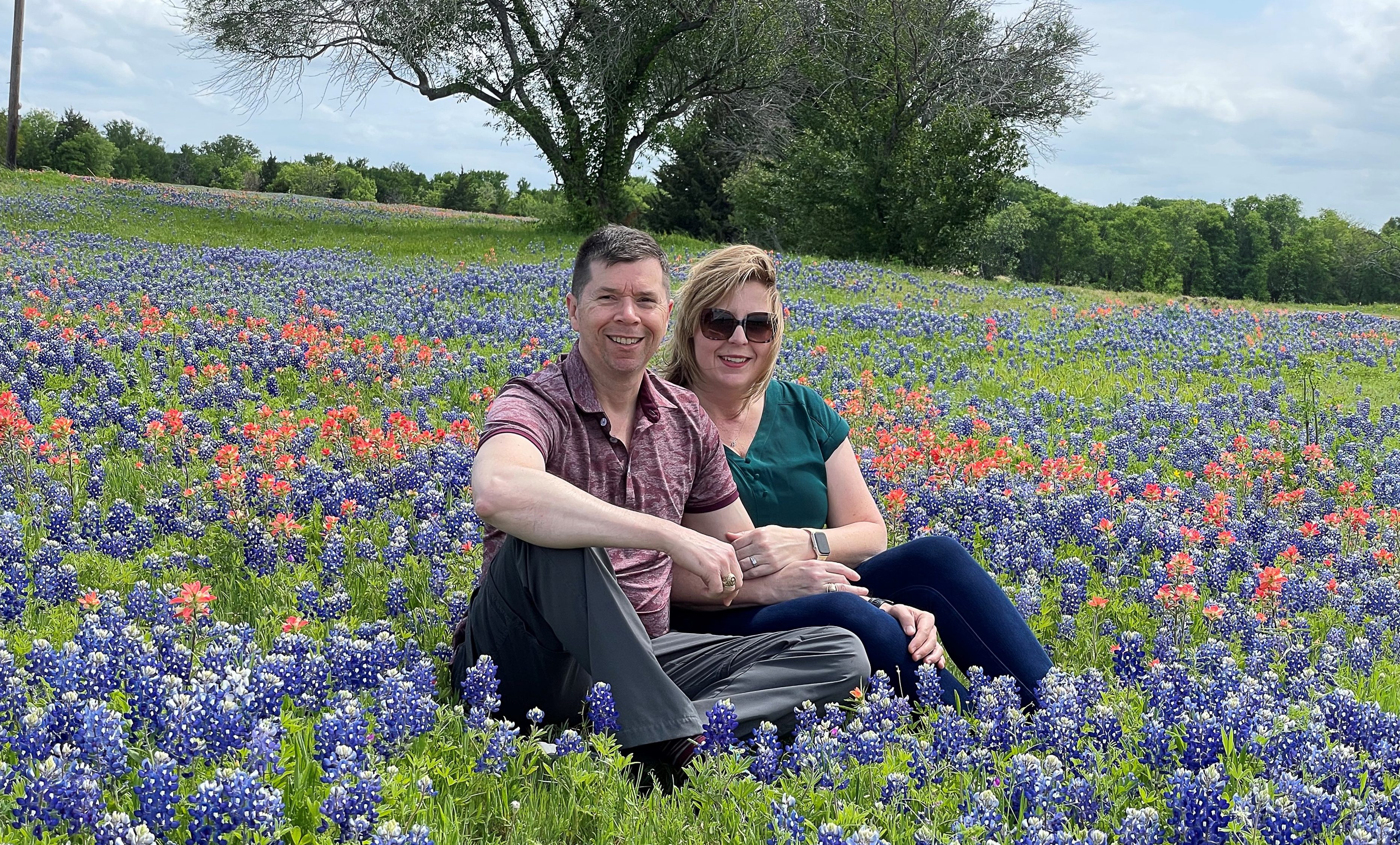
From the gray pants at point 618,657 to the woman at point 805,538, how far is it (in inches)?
12.0

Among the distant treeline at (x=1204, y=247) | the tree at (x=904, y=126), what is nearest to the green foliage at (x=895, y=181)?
the tree at (x=904, y=126)

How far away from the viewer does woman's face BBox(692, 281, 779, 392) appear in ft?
16.7

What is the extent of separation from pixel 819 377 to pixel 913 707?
21.9ft

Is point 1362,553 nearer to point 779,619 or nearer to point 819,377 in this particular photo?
point 779,619

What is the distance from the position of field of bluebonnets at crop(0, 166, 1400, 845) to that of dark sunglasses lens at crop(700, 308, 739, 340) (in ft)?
5.22

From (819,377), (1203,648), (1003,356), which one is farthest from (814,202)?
(1203,648)

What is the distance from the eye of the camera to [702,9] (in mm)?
28516

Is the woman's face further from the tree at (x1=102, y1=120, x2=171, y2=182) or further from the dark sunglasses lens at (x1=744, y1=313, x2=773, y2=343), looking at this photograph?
the tree at (x1=102, y1=120, x2=171, y2=182)

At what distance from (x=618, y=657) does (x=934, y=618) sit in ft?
4.96

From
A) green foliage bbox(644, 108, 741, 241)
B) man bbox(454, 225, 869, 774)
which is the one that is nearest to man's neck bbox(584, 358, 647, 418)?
man bbox(454, 225, 869, 774)

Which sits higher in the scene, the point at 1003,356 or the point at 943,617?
the point at 1003,356

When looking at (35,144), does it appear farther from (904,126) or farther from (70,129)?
(904,126)

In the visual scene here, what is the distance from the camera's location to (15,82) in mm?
39531

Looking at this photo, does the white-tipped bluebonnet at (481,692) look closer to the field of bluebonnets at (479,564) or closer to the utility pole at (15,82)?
the field of bluebonnets at (479,564)
